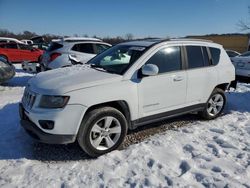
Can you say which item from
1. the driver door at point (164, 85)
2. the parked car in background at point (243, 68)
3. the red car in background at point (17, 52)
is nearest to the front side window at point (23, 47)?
the red car in background at point (17, 52)

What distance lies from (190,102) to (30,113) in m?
2.95

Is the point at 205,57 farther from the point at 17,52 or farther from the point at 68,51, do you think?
the point at 17,52

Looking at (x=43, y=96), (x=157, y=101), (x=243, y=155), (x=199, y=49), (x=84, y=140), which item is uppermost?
(x=199, y=49)

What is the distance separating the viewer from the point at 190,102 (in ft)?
17.2

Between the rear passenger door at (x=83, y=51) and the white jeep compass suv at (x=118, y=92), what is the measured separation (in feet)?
13.6

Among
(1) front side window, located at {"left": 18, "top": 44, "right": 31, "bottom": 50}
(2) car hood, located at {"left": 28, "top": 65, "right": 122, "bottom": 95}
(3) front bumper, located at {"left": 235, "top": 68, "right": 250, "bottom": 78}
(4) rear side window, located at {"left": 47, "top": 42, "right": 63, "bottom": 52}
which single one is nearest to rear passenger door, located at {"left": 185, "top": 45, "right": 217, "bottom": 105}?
(2) car hood, located at {"left": 28, "top": 65, "right": 122, "bottom": 95}

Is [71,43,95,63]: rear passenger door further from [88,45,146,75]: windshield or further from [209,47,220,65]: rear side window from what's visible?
[209,47,220,65]: rear side window

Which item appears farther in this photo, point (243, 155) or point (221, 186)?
point (243, 155)

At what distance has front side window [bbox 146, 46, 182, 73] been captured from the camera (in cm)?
467

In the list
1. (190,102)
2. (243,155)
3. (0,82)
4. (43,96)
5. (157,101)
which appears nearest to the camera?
(43,96)

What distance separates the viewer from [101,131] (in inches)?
161

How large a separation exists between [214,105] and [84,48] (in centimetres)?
548

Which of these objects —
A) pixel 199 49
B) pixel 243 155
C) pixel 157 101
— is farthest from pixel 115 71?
pixel 243 155

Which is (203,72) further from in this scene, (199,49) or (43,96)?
(43,96)
